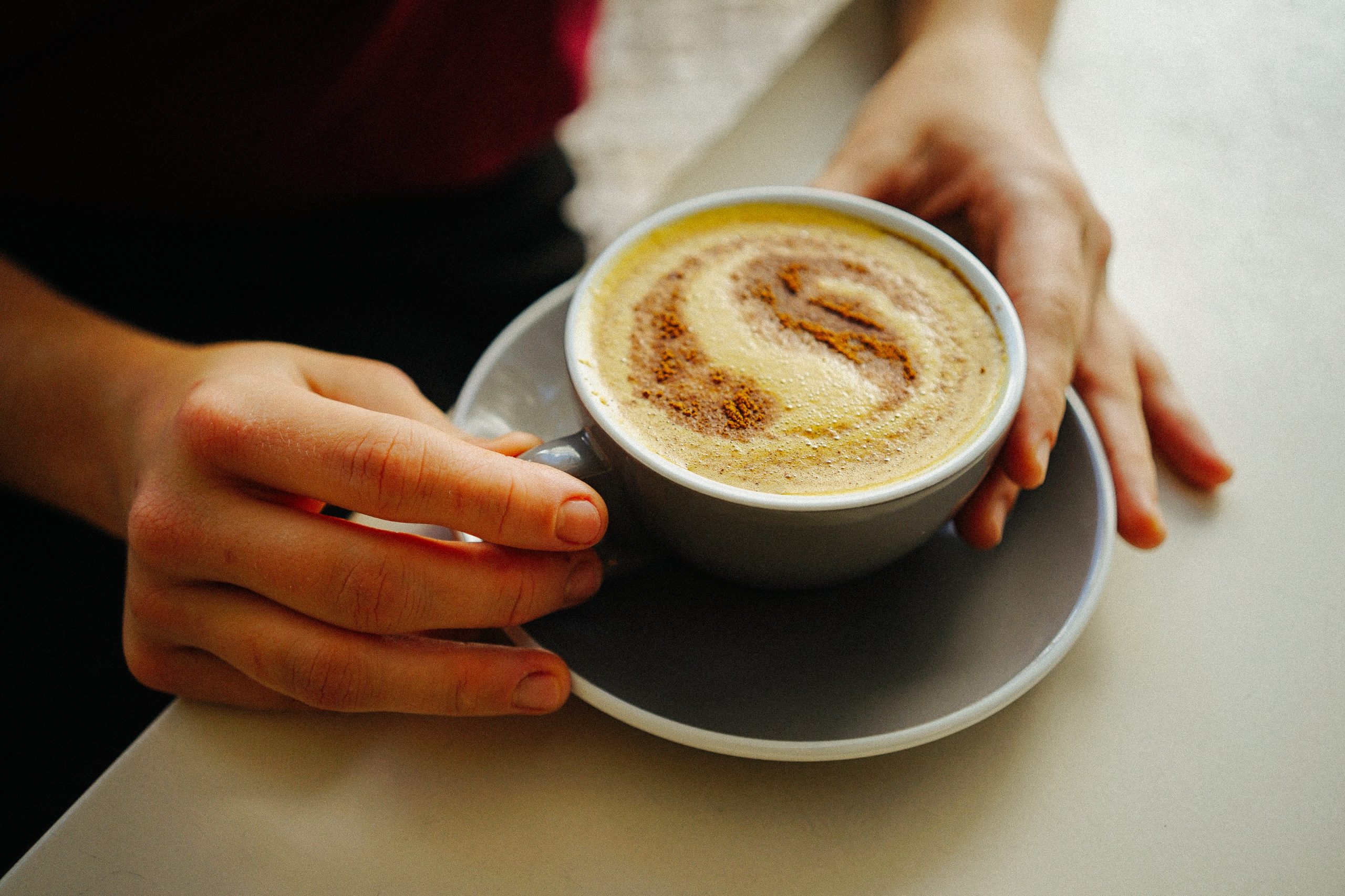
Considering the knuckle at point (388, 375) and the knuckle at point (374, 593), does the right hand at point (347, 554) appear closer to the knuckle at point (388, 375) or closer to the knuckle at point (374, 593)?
the knuckle at point (374, 593)

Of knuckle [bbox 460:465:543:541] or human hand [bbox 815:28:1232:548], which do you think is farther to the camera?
human hand [bbox 815:28:1232:548]

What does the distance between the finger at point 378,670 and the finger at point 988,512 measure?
1.11ft

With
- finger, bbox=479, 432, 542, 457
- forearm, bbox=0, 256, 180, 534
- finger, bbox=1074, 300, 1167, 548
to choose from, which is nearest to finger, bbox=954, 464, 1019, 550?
finger, bbox=1074, 300, 1167, 548

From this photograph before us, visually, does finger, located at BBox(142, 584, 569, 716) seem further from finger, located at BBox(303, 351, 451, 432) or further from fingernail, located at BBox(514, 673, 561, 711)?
finger, located at BBox(303, 351, 451, 432)

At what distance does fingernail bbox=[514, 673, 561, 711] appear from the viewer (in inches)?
23.7

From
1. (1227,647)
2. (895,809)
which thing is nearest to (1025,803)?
(895,809)

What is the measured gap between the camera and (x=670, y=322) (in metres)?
0.75

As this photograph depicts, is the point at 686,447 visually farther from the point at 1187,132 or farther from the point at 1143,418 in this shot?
the point at 1187,132

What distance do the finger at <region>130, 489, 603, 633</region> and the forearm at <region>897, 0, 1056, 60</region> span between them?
876 mm

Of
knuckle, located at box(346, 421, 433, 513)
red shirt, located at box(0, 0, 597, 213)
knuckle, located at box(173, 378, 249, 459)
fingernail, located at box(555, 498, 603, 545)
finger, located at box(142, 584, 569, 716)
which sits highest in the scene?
red shirt, located at box(0, 0, 597, 213)

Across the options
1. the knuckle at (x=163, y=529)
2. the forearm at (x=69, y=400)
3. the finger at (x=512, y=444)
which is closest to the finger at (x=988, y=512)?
the finger at (x=512, y=444)

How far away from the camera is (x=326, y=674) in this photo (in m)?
0.60

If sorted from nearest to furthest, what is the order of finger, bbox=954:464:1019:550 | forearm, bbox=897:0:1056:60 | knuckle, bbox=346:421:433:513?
knuckle, bbox=346:421:433:513
finger, bbox=954:464:1019:550
forearm, bbox=897:0:1056:60

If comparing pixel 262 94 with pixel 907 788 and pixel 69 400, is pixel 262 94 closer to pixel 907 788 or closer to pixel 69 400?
pixel 69 400
